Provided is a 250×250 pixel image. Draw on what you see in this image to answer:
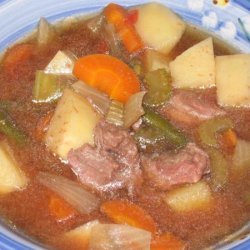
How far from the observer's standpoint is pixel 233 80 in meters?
3.85

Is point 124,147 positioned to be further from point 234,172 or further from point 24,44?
point 24,44

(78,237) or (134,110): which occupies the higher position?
A: (134,110)

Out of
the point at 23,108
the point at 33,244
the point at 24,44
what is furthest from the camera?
the point at 24,44

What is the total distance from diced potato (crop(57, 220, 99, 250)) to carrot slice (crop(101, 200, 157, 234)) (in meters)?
0.11

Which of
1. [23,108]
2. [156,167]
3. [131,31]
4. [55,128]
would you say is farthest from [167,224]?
[131,31]

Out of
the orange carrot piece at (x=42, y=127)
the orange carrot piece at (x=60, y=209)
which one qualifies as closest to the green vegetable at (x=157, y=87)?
the orange carrot piece at (x=42, y=127)

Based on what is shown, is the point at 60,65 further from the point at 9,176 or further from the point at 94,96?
the point at 9,176

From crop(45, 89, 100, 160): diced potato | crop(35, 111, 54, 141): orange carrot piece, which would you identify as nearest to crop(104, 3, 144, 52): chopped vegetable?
crop(45, 89, 100, 160): diced potato

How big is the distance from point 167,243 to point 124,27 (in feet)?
5.44

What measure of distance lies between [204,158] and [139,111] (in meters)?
0.48

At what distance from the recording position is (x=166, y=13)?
4207 mm

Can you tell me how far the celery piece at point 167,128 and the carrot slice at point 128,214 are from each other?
20.0 inches

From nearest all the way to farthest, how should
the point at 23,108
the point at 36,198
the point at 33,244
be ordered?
the point at 33,244, the point at 36,198, the point at 23,108

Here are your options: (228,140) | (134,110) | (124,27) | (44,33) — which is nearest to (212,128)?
(228,140)
